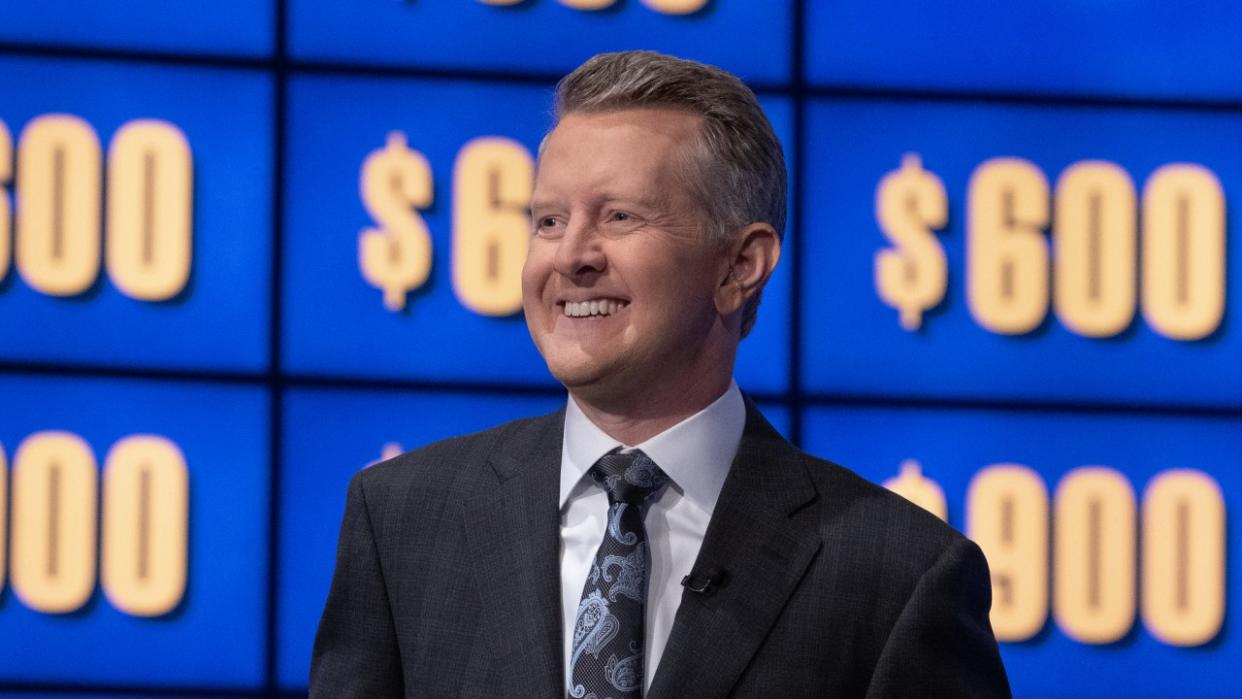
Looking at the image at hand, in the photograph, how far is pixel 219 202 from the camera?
322 centimetres

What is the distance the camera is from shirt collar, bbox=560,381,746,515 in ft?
5.20

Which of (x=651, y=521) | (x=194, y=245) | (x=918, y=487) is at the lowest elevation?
(x=918, y=487)

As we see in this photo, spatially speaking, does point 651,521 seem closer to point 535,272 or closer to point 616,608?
point 616,608

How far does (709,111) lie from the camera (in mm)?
1615

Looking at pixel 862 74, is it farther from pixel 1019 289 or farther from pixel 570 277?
pixel 570 277

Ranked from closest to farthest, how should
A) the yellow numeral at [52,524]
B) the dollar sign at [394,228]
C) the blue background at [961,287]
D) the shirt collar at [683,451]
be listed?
the shirt collar at [683,451]
the yellow numeral at [52,524]
the dollar sign at [394,228]
the blue background at [961,287]

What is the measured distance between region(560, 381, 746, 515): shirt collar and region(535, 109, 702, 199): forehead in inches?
9.4

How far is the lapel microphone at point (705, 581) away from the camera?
1.51m

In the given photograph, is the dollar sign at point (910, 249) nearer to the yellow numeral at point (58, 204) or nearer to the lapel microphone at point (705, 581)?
the yellow numeral at point (58, 204)

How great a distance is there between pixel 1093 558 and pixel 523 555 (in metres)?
2.09

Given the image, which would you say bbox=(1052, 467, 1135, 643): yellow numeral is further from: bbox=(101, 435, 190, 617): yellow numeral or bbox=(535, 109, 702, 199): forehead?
bbox=(535, 109, 702, 199): forehead

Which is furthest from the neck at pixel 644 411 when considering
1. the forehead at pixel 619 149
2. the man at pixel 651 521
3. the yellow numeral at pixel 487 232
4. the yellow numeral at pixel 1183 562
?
the yellow numeral at pixel 1183 562

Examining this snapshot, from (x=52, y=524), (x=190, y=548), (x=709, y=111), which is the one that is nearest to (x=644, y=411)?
(x=709, y=111)

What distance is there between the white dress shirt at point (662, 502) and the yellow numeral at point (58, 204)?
185 centimetres
